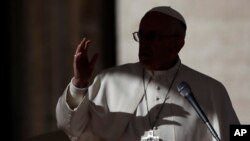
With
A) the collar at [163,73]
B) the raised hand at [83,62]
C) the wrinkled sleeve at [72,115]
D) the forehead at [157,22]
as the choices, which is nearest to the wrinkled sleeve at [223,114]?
the collar at [163,73]

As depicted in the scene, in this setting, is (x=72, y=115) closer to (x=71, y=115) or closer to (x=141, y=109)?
(x=71, y=115)

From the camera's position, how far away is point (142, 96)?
3.38 metres

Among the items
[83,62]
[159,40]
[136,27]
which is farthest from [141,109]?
[136,27]

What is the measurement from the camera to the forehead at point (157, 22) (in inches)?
126

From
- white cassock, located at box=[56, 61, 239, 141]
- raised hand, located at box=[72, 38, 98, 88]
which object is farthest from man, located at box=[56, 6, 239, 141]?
raised hand, located at box=[72, 38, 98, 88]

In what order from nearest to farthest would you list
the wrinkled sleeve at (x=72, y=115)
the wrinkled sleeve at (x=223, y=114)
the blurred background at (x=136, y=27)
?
the wrinkled sleeve at (x=72, y=115)
the wrinkled sleeve at (x=223, y=114)
the blurred background at (x=136, y=27)

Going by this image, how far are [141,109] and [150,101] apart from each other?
7cm

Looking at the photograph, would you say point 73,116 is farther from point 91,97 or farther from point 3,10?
point 3,10

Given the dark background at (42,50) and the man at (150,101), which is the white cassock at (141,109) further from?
the dark background at (42,50)

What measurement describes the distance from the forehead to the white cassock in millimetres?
231

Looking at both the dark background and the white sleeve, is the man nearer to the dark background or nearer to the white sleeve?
the white sleeve

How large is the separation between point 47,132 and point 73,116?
0.47m

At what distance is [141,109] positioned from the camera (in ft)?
10.9

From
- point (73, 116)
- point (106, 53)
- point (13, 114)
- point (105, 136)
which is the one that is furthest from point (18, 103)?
point (106, 53)
